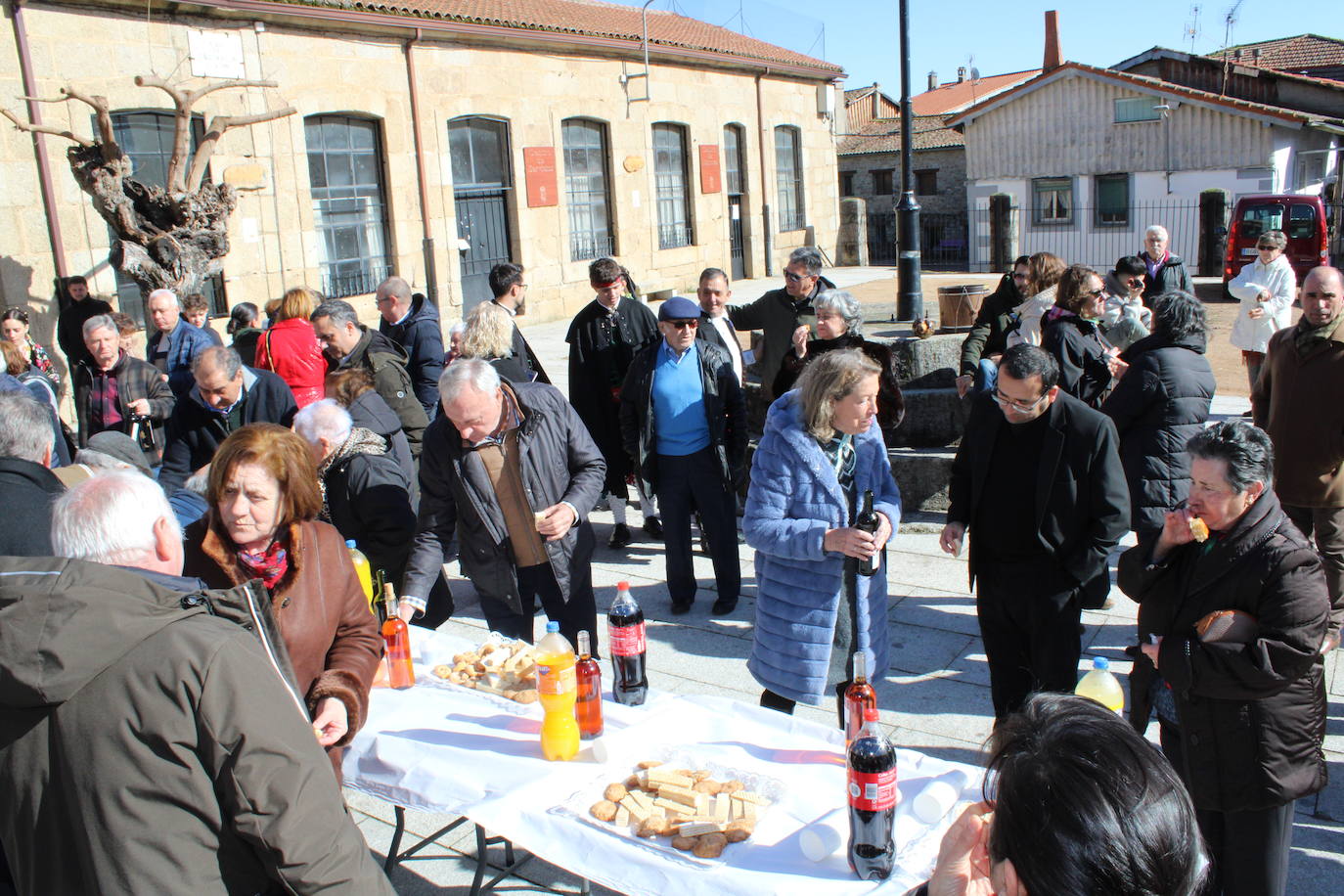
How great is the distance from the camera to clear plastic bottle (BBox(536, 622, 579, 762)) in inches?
113

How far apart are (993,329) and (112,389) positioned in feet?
19.9

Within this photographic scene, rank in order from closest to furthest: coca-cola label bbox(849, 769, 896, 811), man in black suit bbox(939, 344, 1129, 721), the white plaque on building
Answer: coca-cola label bbox(849, 769, 896, 811) → man in black suit bbox(939, 344, 1129, 721) → the white plaque on building

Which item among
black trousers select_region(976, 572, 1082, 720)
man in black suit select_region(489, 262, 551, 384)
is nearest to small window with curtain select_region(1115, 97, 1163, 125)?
man in black suit select_region(489, 262, 551, 384)

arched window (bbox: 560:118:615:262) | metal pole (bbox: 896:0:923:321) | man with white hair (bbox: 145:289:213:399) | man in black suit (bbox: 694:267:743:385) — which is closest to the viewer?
man in black suit (bbox: 694:267:743:385)

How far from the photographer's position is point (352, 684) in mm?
2994

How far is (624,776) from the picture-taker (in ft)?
9.20

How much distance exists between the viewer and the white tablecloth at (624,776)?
239cm

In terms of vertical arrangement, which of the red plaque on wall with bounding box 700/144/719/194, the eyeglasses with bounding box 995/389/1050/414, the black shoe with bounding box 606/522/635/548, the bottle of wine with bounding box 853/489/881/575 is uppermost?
the red plaque on wall with bounding box 700/144/719/194

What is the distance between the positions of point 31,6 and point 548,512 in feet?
35.8

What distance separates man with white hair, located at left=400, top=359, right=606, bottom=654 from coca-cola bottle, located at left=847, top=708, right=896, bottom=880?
2034 mm

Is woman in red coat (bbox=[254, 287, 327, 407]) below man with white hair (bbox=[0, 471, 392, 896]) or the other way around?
the other way around

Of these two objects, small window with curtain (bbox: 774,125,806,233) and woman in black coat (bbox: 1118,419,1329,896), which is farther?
small window with curtain (bbox: 774,125,806,233)


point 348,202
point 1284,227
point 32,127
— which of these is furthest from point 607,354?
point 1284,227

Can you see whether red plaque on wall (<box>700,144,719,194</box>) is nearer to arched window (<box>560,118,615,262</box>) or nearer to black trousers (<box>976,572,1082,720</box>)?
arched window (<box>560,118,615,262</box>)
